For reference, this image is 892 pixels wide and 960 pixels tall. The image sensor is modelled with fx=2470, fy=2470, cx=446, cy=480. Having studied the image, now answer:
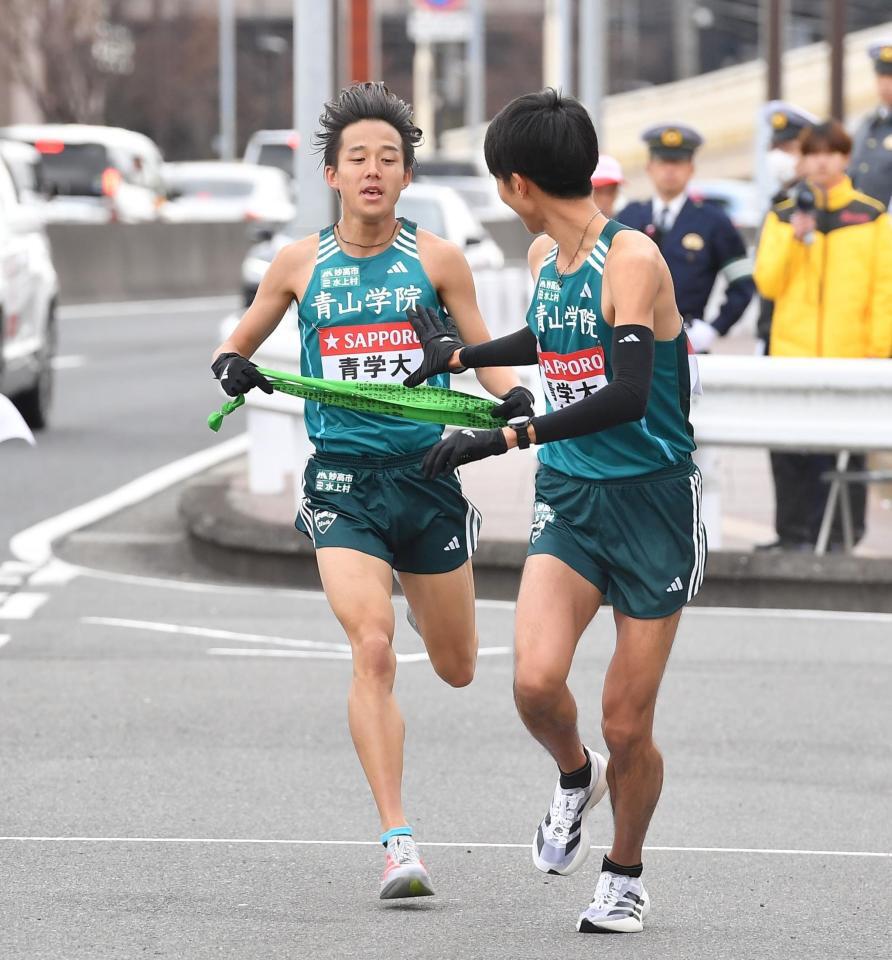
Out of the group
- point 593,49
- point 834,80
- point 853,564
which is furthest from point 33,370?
point 834,80

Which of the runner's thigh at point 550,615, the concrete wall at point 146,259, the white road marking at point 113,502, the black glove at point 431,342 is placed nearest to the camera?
the runner's thigh at point 550,615

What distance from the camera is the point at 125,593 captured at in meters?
10.6

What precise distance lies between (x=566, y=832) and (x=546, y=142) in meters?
1.58

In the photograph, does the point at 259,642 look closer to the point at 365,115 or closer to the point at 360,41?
the point at 365,115

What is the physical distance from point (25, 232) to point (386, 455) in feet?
35.0

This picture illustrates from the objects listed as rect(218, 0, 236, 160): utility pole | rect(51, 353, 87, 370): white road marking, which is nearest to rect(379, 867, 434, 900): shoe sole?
rect(51, 353, 87, 370): white road marking

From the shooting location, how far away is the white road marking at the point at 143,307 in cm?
2894

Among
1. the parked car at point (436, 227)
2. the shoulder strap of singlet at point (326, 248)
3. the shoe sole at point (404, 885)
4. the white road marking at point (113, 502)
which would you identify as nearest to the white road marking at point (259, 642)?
the white road marking at point (113, 502)

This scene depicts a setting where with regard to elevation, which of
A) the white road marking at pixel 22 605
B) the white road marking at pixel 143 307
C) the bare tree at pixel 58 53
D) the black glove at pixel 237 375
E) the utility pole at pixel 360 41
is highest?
the bare tree at pixel 58 53

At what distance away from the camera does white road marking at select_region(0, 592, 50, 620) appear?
Result: 9969mm

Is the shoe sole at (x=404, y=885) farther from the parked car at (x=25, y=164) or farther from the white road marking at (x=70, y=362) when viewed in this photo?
the white road marking at (x=70, y=362)

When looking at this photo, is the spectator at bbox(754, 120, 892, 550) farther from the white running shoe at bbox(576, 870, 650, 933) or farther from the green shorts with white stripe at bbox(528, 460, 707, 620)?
the white running shoe at bbox(576, 870, 650, 933)

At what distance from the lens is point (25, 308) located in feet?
52.0

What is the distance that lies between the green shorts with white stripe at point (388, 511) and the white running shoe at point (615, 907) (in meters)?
1.00
